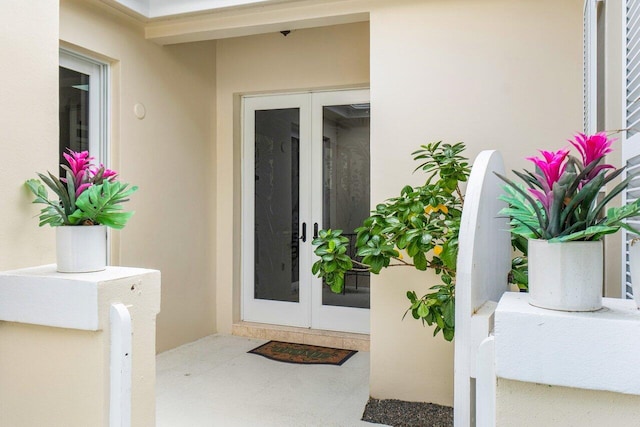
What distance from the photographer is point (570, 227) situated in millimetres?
871

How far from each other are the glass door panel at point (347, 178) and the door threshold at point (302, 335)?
0.28m

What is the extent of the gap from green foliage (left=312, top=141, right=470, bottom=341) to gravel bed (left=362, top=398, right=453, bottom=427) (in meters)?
0.67

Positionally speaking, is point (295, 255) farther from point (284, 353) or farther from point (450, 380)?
point (450, 380)

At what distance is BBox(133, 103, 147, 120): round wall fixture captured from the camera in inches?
137

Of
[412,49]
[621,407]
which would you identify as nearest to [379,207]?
[412,49]

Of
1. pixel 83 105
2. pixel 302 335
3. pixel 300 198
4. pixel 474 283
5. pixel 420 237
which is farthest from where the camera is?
pixel 300 198

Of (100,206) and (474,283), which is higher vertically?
(100,206)

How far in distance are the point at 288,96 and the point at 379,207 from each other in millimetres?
2102

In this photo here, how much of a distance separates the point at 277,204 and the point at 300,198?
26 centimetres

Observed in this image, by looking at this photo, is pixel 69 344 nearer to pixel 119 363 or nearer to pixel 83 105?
pixel 119 363

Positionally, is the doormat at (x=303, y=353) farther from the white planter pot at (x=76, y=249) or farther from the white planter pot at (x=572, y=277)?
the white planter pot at (x=572, y=277)

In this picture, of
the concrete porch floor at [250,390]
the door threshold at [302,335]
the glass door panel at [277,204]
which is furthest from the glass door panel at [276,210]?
the concrete porch floor at [250,390]

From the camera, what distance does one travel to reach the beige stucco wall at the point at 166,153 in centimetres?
335

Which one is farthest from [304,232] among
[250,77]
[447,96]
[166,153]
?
[447,96]
